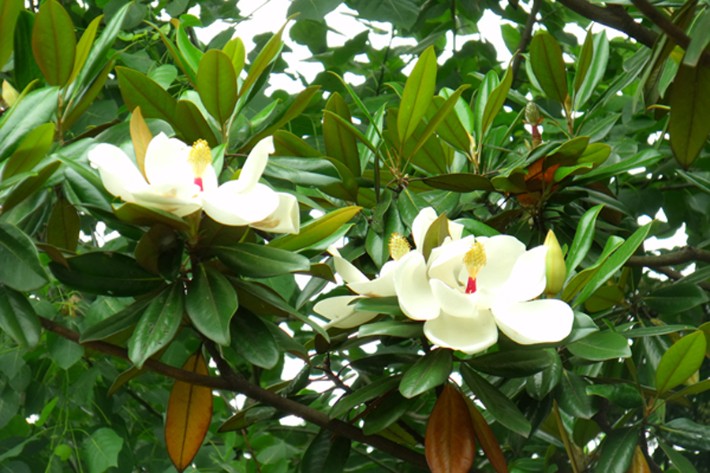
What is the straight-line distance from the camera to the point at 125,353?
40.6 inches

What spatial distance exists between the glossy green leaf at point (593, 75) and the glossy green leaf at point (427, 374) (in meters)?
0.65

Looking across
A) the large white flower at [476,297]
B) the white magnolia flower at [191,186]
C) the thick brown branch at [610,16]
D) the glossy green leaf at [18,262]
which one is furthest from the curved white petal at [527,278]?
the glossy green leaf at [18,262]

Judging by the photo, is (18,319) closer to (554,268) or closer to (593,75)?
(554,268)

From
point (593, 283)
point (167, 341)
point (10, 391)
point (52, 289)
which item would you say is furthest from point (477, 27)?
point (167, 341)

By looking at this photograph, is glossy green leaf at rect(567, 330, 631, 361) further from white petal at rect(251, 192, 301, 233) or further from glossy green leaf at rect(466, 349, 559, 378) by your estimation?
white petal at rect(251, 192, 301, 233)

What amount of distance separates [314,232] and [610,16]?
421 mm

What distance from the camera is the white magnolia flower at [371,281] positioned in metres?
0.99

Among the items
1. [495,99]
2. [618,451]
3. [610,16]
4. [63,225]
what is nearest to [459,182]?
[495,99]

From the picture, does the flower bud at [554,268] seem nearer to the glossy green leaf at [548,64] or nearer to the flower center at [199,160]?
the flower center at [199,160]

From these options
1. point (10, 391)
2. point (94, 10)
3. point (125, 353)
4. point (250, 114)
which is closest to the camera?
point (125, 353)

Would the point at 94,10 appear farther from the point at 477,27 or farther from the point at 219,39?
the point at 477,27

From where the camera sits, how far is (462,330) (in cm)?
92

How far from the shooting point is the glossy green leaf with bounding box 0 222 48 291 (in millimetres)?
930

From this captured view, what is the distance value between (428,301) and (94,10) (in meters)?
1.51
